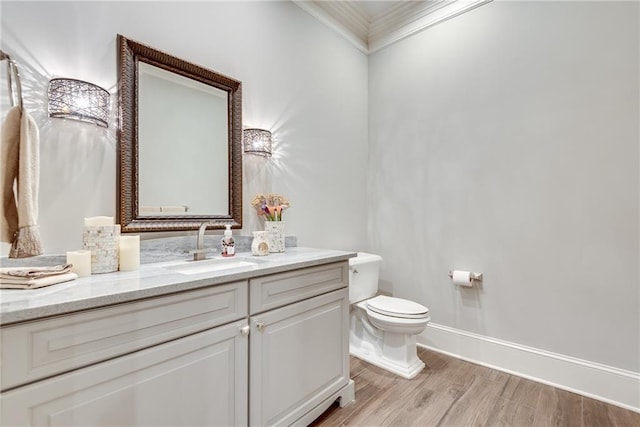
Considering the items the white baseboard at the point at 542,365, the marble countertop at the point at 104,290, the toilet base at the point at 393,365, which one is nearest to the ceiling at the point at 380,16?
the marble countertop at the point at 104,290

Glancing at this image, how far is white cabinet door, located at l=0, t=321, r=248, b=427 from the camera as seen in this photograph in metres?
0.82

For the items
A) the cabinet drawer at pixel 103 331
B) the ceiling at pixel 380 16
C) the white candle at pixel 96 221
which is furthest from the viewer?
the ceiling at pixel 380 16

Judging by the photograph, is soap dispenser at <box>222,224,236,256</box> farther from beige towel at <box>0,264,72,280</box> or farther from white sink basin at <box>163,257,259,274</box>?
beige towel at <box>0,264,72,280</box>

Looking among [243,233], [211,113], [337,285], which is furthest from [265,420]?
[211,113]

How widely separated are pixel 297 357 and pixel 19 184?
1314 millimetres

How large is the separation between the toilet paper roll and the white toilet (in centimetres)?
32

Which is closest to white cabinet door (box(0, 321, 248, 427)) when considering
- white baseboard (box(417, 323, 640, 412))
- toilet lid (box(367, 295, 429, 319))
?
toilet lid (box(367, 295, 429, 319))

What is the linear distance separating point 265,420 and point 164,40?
1.98 metres

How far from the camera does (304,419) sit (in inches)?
60.2

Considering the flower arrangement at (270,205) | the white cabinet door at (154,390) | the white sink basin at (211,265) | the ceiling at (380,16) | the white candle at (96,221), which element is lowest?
the white cabinet door at (154,390)

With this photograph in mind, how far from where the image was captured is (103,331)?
0.91 m

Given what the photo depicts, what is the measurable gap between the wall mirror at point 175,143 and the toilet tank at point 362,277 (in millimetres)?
967

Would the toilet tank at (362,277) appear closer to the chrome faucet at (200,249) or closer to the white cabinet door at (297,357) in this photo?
the white cabinet door at (297,357)

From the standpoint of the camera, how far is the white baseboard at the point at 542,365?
178 cm
